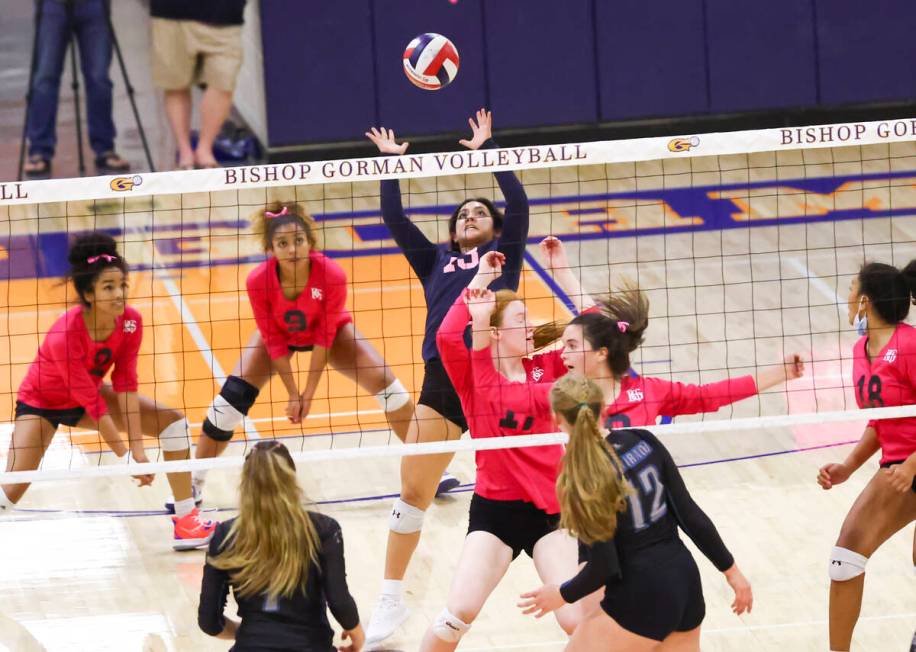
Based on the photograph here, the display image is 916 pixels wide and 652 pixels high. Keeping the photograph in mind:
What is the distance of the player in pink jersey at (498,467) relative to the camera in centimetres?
608

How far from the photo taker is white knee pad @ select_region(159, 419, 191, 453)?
7922 mm

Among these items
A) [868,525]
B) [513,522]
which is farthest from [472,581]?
[868,525]

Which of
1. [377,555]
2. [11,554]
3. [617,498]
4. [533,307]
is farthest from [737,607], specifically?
[533,307]

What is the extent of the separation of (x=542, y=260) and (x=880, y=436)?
5.62 metres

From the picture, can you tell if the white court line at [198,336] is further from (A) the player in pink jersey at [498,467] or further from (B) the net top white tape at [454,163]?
(A) the player in pink jersey at [498,467]

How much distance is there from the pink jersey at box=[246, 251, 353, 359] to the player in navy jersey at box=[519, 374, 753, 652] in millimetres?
3114

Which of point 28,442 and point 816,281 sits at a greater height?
point 816,281

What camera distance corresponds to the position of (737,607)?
5551 mm

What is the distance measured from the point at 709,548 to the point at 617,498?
0.49m

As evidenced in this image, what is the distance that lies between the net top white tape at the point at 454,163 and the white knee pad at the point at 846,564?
1865 millimetres

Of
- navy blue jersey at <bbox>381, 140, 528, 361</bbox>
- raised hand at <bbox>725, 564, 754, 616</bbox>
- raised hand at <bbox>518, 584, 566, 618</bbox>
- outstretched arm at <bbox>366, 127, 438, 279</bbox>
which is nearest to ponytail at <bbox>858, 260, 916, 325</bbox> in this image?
raised hand at <bbox>725, 564, 754, 616</bbox>

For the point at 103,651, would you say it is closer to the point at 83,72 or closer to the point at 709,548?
the point at 709,548

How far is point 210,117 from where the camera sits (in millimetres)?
16234

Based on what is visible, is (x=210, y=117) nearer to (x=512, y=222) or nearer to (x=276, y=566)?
(x=512, y=222)
